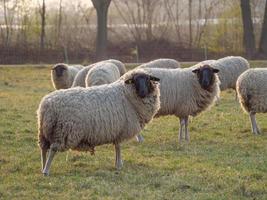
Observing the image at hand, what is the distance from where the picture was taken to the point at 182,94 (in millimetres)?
11984

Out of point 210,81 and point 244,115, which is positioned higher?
point 210,81

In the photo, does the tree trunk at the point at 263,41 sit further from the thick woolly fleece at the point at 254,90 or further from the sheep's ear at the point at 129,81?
the sheep's ear at the point at 129,81

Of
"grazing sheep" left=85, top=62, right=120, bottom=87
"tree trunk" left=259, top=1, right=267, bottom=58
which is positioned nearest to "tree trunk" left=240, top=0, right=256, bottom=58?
"tree trunk" left=259, top=1, right=267, bottom=58

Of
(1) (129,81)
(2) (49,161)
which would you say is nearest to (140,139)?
(1) (129,81)

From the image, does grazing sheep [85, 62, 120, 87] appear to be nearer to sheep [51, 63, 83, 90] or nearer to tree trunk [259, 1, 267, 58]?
sheep [51, 63, 83, 90]

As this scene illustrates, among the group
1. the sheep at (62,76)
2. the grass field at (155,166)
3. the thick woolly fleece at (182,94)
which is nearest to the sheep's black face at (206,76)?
the thick woolly fleece at (182,94)

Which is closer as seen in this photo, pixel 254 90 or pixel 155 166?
pixel 155 166

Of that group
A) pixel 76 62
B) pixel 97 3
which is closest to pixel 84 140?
pixel 76 62

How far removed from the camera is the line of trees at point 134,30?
3800cm

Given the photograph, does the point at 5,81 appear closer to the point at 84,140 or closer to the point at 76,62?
the point at 76,62

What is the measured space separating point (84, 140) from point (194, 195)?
2.03 metres

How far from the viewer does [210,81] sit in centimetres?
1200

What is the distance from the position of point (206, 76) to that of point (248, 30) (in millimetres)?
25326

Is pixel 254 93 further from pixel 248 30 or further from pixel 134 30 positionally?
pixel 134 30
